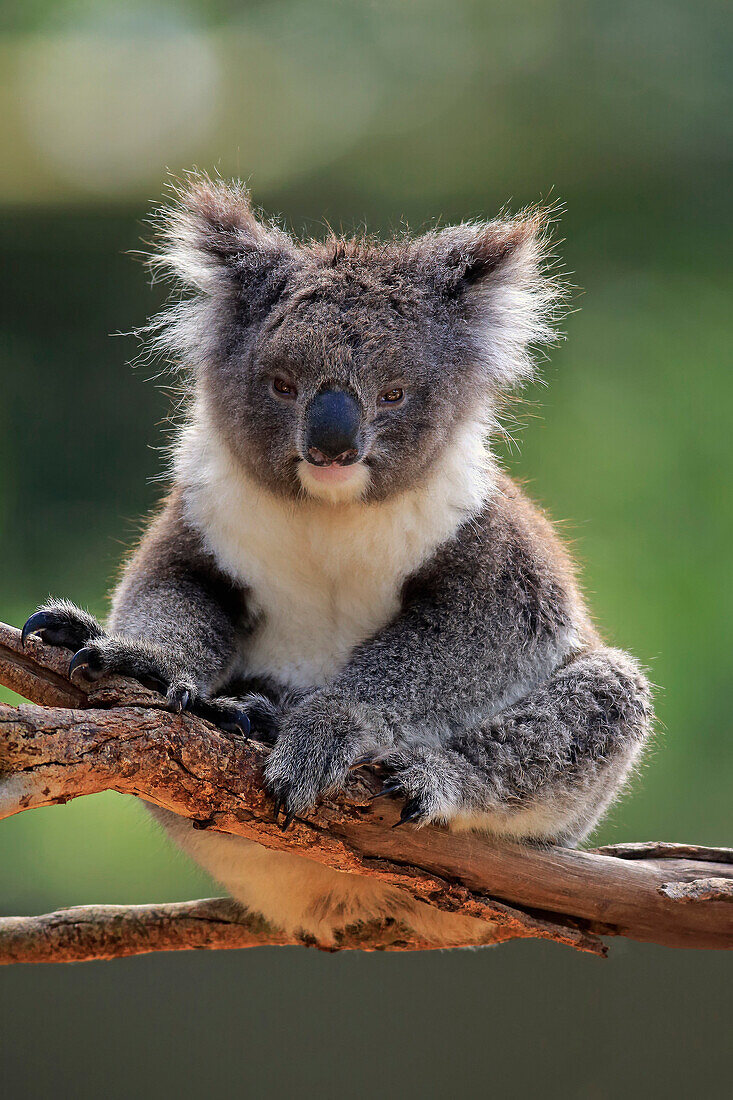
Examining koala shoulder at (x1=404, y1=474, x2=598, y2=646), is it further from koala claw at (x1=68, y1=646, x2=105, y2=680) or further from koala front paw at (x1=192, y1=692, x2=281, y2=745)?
koala claw at (x1=68, y1=646, x2=105, y2=680)

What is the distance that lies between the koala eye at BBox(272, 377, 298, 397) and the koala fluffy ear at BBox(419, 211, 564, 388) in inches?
17.7

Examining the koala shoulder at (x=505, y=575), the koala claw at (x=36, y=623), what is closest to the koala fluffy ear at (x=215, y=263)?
the koala shoulder at (x=505, y=575)

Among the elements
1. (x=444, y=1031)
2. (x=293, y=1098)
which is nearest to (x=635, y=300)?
(x=444, y=1031)

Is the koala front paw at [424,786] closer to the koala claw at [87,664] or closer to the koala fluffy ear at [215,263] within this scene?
the koala claw at [87,664]

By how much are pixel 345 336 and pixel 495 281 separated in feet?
1.63

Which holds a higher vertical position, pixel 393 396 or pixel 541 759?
pixel 393 396

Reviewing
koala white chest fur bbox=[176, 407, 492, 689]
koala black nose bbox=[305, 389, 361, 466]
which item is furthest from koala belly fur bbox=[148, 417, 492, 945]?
Result: koala black nose bbox=[305, 389, 361, 466]

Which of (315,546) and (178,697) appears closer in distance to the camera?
(178,697)

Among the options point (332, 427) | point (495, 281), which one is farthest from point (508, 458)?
point (332, 427)

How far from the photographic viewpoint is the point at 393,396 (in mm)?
2312

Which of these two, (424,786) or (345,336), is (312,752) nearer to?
(424,786)

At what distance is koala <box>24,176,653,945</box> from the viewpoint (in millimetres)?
2266

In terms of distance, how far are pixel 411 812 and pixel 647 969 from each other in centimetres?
330

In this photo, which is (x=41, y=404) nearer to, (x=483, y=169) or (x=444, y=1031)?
(x=483, y=169)
